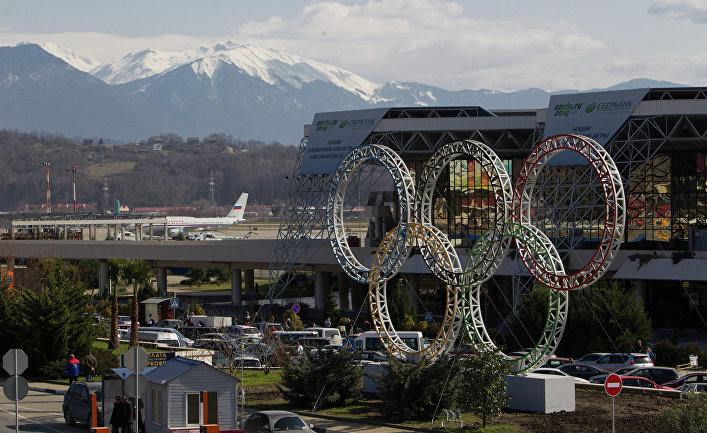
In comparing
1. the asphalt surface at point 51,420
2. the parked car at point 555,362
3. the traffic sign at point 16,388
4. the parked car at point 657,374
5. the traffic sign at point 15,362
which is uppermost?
the traffic sign at point 15,362

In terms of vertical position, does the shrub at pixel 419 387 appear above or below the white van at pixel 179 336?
above

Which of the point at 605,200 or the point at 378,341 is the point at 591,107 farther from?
the point at 605,200

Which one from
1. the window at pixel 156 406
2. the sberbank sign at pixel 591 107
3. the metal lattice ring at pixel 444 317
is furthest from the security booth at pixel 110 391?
the sberbank sign at pixel 591 107

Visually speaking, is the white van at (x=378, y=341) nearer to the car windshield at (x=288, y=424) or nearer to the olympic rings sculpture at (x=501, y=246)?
the olympic rings sculpture at (x=501, y=246)

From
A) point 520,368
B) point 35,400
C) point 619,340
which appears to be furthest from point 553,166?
point 35,400

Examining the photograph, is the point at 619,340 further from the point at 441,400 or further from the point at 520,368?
the point at 441,400

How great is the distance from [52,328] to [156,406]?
15.2 meters

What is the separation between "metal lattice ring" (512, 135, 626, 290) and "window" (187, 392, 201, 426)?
1186 centimetres

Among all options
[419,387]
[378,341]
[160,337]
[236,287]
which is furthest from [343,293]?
[419,387]

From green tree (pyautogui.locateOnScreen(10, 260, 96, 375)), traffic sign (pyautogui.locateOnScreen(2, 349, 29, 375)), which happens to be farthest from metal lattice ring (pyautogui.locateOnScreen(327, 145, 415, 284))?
traffic sign (pyautogui.locateOnScreen(2, 349, 29, 375))

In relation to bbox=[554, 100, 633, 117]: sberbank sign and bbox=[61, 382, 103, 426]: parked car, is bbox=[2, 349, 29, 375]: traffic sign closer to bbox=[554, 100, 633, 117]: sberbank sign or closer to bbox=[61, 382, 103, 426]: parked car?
bbox=[61, 382, 103, 426]: parked car

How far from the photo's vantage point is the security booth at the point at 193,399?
27.2 meters

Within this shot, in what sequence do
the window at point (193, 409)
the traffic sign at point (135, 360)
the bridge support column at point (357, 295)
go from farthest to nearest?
the bridge support column at point (357, 295)
the window at point (193, 409)
the traffic sign at point (135, 360)

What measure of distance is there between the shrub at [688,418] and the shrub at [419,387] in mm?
7013
